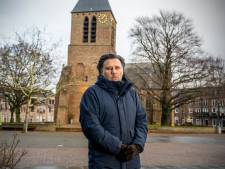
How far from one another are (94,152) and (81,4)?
46960mm

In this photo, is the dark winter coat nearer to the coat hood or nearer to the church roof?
the coat hood

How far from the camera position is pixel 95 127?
2.79 metres

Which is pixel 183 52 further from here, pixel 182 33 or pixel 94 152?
pixel 94 152

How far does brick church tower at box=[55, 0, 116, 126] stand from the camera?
43.0 m

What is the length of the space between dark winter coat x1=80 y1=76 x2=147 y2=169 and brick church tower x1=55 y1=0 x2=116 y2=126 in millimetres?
39247

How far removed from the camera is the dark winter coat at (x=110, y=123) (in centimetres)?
280

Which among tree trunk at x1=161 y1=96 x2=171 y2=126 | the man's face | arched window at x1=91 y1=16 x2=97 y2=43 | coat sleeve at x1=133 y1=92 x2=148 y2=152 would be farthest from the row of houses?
the man's face

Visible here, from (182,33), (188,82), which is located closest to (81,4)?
(182,33)

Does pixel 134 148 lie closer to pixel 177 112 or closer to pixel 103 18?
pixel 103 18

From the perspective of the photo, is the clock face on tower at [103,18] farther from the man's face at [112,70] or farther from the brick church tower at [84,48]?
the man's face at [112,70]

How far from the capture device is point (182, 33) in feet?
108

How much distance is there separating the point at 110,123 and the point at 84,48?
140 feet

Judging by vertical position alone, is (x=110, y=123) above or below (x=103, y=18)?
below

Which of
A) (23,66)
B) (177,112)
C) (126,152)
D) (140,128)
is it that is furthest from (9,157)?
(177,112)
